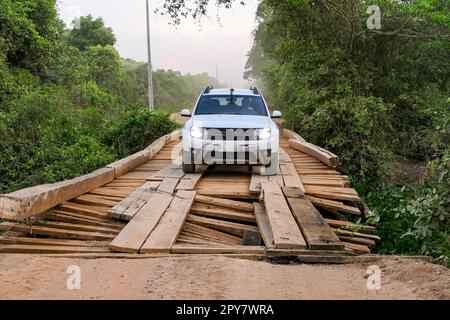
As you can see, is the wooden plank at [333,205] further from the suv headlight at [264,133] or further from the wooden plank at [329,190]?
the suv headlight at [264,133]

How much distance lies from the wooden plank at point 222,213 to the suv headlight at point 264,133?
2401 millimetres

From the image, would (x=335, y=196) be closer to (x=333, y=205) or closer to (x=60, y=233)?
(x=333, y=205)

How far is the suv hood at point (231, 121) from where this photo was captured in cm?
895

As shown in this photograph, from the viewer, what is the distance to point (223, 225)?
6.30 meters

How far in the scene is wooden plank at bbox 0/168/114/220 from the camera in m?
5.34

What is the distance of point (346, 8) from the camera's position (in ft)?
47.5

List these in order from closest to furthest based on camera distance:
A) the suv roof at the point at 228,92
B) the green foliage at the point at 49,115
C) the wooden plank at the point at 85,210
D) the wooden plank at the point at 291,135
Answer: the wooden plank at the point at 85,210 → the suv roof at the point at 228,92 → the green foliage at the point at 49,115 → the wooden plank at the point at 291,135

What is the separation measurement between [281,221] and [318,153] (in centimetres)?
623

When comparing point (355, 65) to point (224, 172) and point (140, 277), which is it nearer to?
point (224, 172)

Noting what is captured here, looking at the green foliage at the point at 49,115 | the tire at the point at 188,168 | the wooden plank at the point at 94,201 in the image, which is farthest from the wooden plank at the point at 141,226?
the green foliage at the point at 49,115

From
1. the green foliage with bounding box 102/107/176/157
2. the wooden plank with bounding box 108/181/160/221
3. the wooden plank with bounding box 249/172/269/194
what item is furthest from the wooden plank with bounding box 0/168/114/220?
the green foliage with bounding box 102/107/176/157

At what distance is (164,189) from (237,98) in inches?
132

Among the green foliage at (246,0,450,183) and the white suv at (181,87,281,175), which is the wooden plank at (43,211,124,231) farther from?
the green foliage at (246,0,450,183)

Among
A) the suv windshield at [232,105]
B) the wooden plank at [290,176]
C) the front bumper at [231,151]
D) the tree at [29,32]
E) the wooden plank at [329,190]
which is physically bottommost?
the wooden plank at [329,190]
